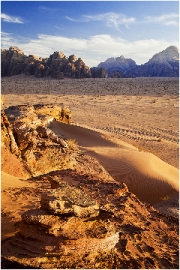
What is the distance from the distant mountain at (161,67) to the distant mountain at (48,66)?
38825mm

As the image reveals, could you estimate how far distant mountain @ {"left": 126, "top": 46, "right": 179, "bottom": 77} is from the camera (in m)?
109

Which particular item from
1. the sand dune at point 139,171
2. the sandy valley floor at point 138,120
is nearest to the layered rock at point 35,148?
the sand dune at point 139,171

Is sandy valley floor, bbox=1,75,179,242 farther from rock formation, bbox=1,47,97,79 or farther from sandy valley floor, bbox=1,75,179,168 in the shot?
rock formation, bbox=1,47,97,79

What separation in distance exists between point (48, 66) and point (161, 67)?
59.6 m

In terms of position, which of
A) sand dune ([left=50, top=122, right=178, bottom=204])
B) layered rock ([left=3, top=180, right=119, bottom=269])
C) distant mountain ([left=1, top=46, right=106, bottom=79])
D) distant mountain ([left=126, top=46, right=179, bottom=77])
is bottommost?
sand dune ([left=50, top=122, right=178, bottom=204])

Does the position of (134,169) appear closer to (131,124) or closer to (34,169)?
(34,169)

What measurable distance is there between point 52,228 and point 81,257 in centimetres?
54

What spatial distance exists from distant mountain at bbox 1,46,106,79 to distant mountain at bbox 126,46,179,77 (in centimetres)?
3883

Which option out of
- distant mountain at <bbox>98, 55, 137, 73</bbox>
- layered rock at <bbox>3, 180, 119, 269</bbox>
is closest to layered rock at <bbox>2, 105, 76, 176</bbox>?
layered rock at <bbox>3, 180, 119, 269</bbox>

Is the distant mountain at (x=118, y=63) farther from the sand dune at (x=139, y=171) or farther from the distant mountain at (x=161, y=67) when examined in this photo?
the sand dune at (x=139, y=171)

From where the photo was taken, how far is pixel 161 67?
11506 cm

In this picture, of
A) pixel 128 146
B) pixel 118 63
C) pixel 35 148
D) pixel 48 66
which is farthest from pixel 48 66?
pixel 118 63

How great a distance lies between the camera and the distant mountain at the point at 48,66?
67.6 meters

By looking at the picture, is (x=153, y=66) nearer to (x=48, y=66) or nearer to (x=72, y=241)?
(x=48, y=66)
